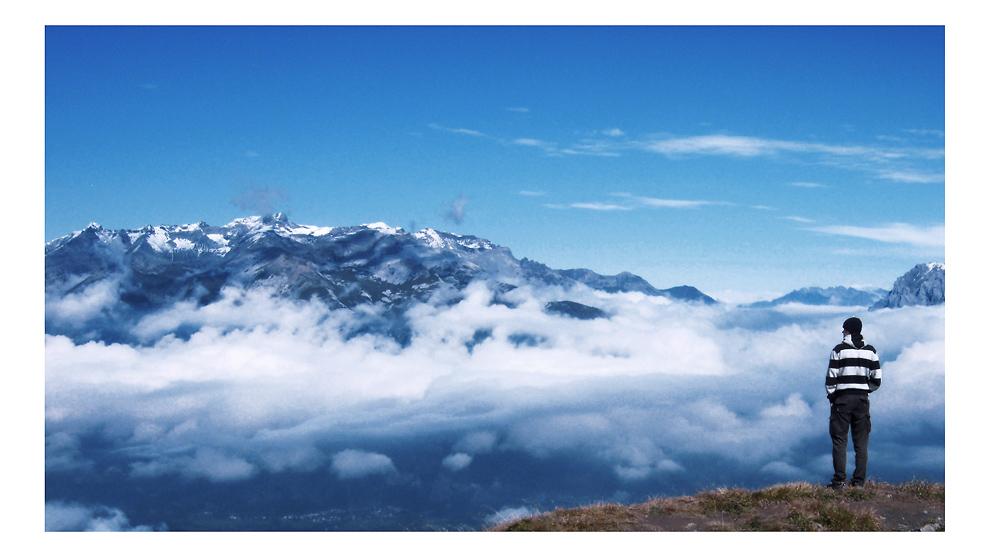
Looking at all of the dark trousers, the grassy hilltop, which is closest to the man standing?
the dark trousers

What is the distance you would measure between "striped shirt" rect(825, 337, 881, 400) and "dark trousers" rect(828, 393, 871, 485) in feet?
0.73

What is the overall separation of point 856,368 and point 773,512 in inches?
138

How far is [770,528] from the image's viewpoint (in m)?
12.9

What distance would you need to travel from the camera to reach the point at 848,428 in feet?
47.6

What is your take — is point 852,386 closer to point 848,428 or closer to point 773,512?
point 848,428

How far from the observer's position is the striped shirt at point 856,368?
1400 centimetres

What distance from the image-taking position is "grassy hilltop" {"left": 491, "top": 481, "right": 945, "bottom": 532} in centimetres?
1285

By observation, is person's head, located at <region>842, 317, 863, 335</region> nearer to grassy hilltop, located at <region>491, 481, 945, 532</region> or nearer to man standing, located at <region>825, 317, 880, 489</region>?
man standing, located at <region>825, 317, 880, 489</region>

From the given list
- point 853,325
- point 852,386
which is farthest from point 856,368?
point 853,325

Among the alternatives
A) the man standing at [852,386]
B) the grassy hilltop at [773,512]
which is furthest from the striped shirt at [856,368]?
the grassy hilltop at [773,512]

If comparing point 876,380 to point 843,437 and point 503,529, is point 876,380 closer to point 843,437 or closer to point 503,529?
point 843,437

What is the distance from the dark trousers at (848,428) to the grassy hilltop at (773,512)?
1.48ft
